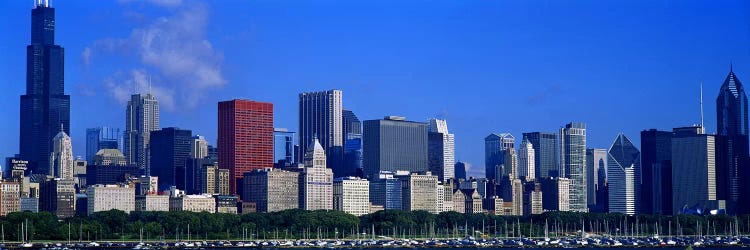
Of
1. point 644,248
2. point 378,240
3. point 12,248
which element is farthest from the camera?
point 378,240

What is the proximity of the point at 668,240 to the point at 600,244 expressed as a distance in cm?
1385

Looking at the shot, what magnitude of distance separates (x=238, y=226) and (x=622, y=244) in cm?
5019

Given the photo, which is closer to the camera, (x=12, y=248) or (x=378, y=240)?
(x=12, y=248)

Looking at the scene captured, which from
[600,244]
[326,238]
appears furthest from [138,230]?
[600,244]

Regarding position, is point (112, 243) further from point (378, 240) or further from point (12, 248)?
point (378, 240)

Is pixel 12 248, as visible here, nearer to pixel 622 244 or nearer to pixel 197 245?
pixel 197 245

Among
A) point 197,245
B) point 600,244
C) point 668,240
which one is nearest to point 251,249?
point 197,245

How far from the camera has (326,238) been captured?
617 feet

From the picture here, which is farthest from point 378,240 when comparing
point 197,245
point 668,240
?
point 668,240

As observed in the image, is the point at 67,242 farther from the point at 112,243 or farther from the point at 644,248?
the point at 644,248

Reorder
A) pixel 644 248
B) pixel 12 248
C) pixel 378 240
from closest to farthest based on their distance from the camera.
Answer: pixel 12 248
pixel 644 248
pixel 378 240

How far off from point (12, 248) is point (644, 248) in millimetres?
70194

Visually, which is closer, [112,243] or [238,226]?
[112,243]

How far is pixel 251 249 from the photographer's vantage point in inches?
6132
